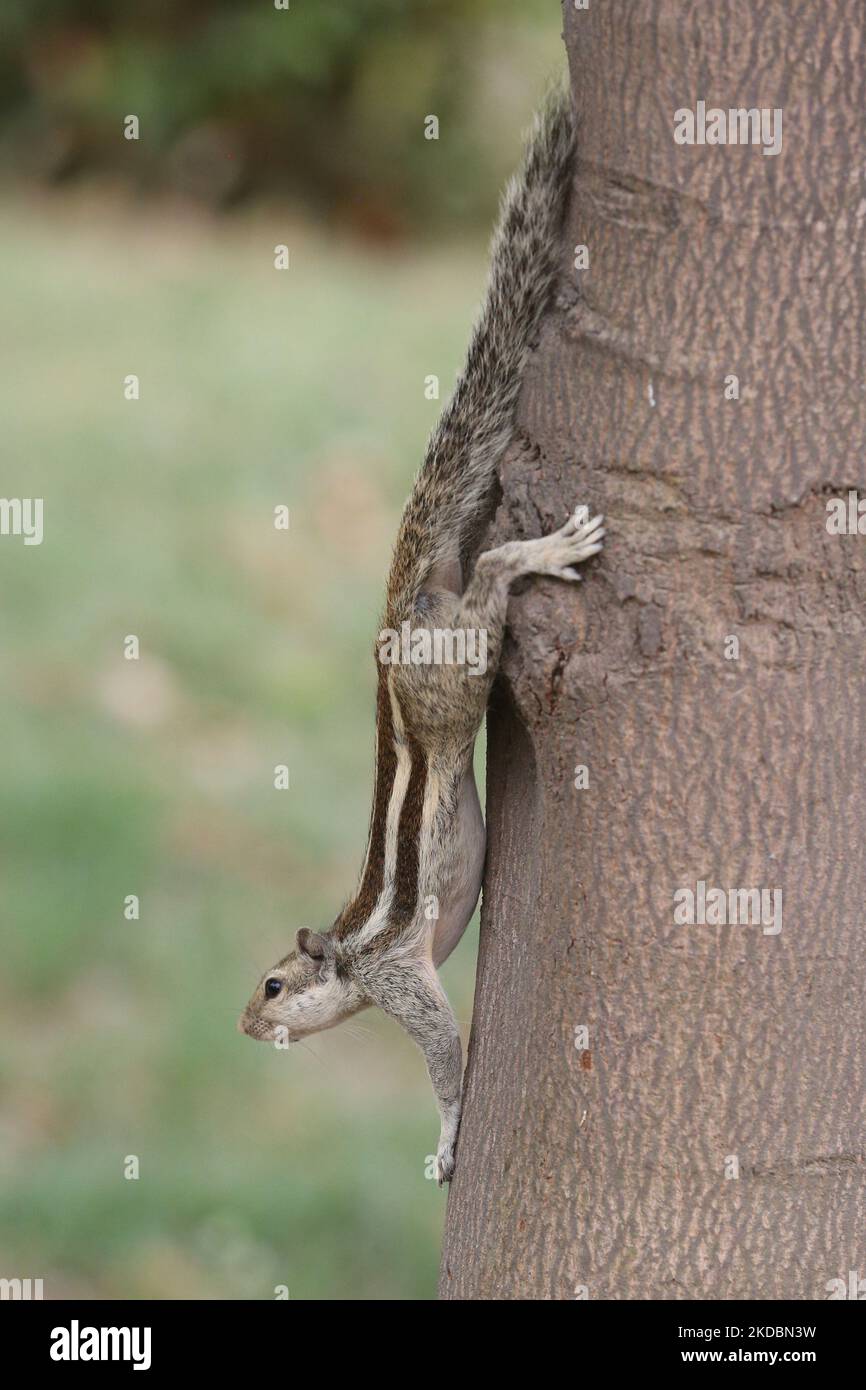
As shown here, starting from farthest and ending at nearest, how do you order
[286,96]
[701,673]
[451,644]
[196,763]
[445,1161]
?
[286,96] < [196,763] < [445,1161] < [451,644] < [701,673]

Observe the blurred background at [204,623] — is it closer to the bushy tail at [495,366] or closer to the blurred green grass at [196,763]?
the blurred green grass at [196,763]

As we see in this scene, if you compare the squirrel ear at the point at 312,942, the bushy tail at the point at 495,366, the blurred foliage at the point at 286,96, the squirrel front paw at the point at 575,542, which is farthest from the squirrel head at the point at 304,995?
the blurred foliage at the point at 286,96

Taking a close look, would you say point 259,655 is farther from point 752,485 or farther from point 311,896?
point 752,485

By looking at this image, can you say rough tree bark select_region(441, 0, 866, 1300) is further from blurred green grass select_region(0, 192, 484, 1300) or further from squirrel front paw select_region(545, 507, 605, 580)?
blurred green grass select_region(0, 192, 484, 1300)

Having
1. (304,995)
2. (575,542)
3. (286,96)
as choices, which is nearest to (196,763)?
(304,995)

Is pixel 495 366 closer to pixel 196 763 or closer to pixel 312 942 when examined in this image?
pixel 312 942

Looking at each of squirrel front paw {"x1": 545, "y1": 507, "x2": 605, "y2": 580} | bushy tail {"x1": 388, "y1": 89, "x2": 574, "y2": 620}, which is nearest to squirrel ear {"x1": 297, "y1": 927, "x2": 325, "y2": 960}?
bushy tail {"x1": 388, "y1": 89, "x2": 574, "y2": 620}
